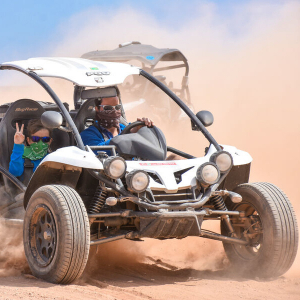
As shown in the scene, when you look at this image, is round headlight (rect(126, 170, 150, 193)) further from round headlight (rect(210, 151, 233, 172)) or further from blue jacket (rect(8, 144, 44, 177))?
blue jacket (rect(8, 144, 44, 177))

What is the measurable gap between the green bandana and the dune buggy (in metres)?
0.31

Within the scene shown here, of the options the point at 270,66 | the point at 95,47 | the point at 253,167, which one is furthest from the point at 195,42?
the point at 253,167

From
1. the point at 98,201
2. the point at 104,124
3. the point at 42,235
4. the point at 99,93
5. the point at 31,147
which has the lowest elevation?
the point at 42,235

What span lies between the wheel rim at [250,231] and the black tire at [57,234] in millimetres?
1628

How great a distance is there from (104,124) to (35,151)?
2.55ft

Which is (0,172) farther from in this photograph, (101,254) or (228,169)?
(228,169)

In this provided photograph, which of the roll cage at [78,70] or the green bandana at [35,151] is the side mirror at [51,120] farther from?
the green bandana at [35,151]

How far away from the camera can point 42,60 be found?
675 centimetres

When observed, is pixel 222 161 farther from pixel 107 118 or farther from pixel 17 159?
pixel 17 159

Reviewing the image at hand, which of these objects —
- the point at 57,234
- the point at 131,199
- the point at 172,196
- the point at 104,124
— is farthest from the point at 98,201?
the point at 104,124

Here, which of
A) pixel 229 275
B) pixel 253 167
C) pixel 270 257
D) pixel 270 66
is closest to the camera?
pixel 270 257

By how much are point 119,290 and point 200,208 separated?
3.17 feet

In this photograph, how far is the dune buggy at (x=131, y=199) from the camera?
5586mm

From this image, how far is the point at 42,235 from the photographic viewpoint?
584 centimetres
